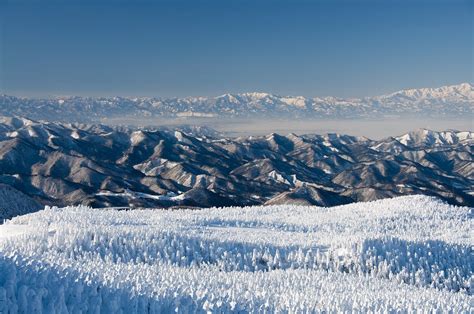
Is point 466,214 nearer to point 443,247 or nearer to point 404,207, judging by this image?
point 404,207

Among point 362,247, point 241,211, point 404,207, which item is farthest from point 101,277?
point 404,207

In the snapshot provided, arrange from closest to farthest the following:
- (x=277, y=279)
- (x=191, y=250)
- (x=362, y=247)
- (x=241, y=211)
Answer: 1. (x=277, y=279)
2. (x=191, y=250)
3. (x=362, y=247)
4. (x=241, y=211)

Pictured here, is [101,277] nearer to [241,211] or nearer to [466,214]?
[241,211]

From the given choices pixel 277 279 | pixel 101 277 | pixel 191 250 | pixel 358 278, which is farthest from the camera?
pixel 191 250

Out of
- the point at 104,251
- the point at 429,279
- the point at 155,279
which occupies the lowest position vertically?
the point at 429,279

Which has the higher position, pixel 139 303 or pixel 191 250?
pixel 139 303

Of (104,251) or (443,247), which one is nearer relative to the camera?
(104,251)
